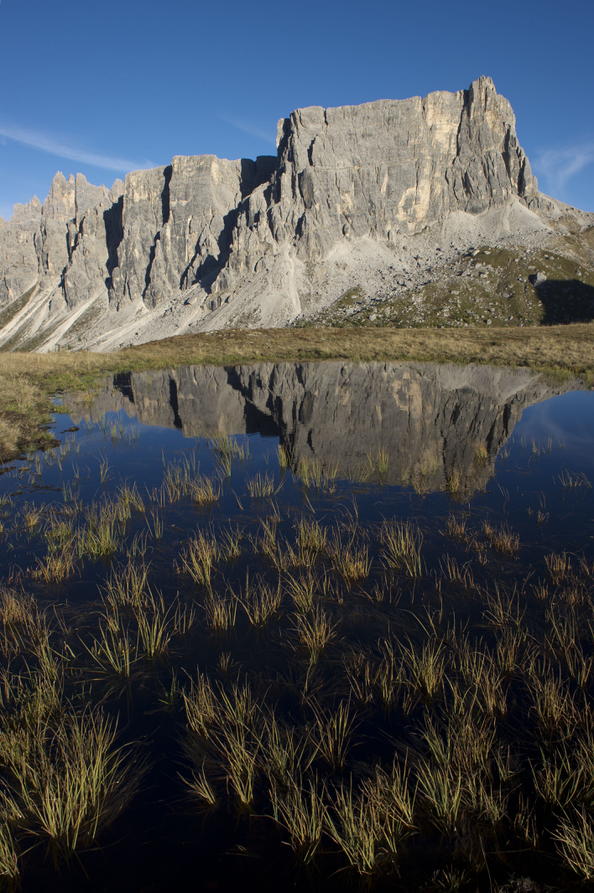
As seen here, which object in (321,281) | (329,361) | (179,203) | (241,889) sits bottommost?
(241,889)

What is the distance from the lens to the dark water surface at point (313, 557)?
3.79 m

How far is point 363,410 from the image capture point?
69.8ft

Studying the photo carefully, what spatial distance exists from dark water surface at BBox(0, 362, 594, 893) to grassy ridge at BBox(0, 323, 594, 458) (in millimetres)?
5198

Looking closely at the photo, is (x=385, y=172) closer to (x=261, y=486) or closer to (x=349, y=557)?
(x=261, y=486)

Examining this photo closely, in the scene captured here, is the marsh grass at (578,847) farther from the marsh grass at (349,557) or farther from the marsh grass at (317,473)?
the marsh grass at (317,473)

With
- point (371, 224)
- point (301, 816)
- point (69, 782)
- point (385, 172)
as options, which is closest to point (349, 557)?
point (301, 816)

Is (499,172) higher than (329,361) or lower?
higher

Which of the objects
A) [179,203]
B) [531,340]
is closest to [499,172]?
[179,203]

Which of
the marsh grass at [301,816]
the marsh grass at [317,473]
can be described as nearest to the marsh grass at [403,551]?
the marsh grass at [317,473]

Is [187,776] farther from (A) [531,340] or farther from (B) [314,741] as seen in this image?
(A) [531,340]

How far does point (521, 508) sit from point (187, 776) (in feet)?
29.6

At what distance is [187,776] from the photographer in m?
4.53

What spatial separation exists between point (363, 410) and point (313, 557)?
13484 mm

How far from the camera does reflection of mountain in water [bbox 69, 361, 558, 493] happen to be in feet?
46.9
